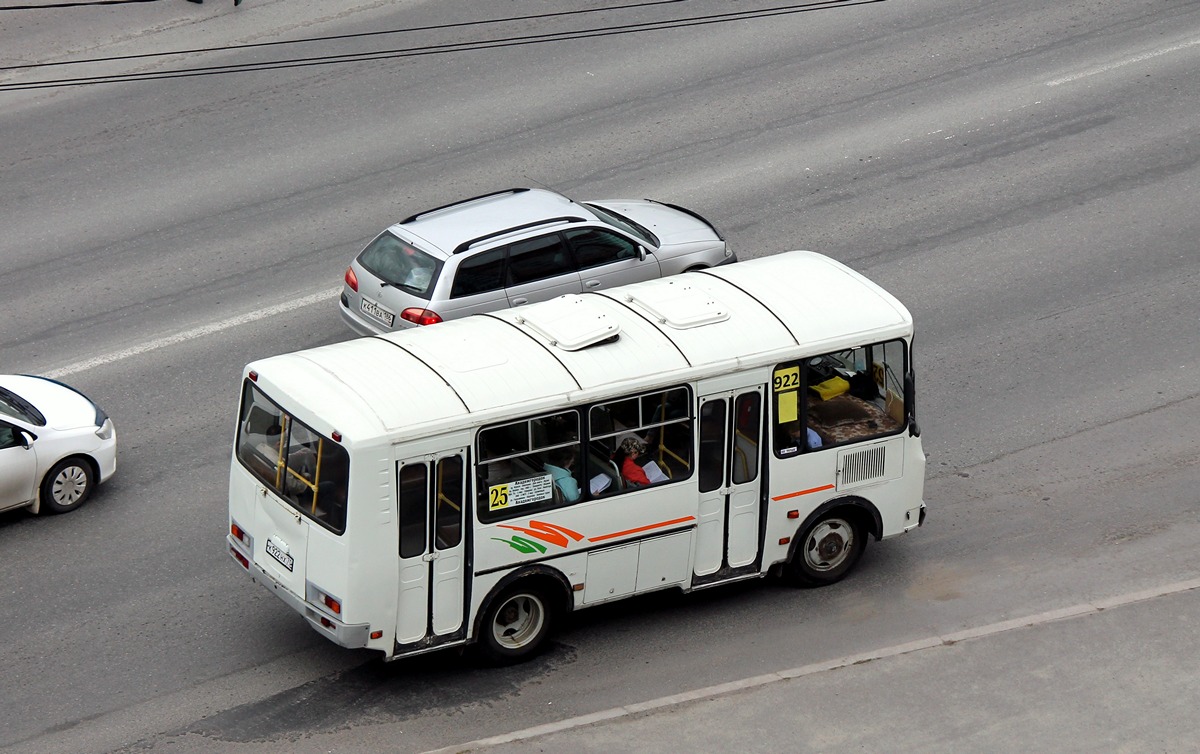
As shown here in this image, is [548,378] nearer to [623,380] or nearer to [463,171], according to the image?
[623,380]

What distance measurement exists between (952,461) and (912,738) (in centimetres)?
428

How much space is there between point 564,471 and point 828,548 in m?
2.59

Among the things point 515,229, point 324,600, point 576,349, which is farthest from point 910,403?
point 515,229

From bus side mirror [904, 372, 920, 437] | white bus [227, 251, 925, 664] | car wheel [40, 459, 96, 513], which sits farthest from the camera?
car wheel [40, 459, 96, 513]

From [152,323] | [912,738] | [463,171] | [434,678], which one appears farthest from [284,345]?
[912,738]

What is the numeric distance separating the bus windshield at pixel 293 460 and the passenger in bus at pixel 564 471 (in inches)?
58.2

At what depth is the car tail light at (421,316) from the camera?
15.2 metres

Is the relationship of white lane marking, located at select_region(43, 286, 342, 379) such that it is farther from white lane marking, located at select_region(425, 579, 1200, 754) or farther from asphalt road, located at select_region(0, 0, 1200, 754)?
white lane marking, located at select_region(425, 579, 1200, 754)

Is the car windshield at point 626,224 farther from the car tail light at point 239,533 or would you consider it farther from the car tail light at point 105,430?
the car tail light at point 239,533

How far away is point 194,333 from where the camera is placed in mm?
16328

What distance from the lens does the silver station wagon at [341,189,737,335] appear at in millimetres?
15398

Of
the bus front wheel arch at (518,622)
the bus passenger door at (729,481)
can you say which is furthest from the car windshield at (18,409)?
the bus passenger door at (729,481)

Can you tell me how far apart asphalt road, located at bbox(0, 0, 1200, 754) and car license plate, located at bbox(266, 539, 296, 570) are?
35.8 inches

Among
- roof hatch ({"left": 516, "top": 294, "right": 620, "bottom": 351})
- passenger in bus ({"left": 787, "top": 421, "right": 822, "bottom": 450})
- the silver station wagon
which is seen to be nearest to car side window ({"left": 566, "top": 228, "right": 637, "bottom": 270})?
the silver station wagon
